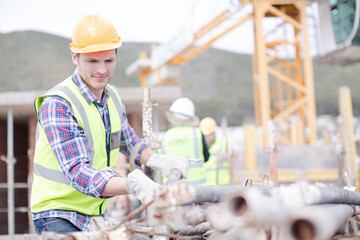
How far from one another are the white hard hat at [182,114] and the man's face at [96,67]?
351cm

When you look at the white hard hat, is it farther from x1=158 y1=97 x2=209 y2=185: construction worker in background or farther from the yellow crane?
the yellow crane

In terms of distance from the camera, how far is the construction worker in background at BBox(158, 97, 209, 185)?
18.2 feet

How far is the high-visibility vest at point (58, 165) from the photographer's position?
2.36m

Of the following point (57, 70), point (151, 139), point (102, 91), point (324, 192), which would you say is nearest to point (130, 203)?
point (151, 139)

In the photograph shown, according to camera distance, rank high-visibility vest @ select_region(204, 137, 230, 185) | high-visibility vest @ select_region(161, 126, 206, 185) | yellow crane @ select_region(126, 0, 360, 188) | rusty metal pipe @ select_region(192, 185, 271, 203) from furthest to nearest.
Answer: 1. yellow crane @ select_region(126, 0, 360, 188)
2. high-visibility vest @ select_region(204, 137, 230, 185)
3. high-visibility vest @ select_region(161, 126, 206, 185)
4. rusty metal pipe @ select_region(192, 185, 271, 203)

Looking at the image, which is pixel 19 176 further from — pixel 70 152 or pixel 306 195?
pixel 306 195

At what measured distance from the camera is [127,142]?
9.90 ft

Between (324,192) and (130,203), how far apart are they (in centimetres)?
709

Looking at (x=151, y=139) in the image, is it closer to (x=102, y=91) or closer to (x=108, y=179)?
(x=102, y=91)

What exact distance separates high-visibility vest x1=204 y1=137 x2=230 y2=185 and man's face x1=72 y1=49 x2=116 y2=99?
18.7ft

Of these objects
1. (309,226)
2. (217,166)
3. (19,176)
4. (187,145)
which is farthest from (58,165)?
(19,176)

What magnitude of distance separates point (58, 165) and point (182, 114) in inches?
148

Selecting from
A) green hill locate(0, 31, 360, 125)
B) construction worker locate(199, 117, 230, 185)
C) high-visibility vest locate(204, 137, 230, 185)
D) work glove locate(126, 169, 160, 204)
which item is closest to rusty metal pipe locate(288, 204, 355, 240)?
work glove locate(126, 169, 160, 204)

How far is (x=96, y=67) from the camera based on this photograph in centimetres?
246
